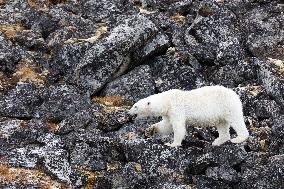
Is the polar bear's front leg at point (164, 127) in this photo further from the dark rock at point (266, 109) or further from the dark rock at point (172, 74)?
the dark rock at point (172, 74)

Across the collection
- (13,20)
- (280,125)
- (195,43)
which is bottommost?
(13,20)

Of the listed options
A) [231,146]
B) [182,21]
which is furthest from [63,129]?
[182,21]

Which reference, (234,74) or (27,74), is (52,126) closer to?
(27,74)

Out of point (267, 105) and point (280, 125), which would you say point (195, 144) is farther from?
point (267, 105)

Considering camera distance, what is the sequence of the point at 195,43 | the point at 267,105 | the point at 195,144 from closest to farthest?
the point at 195,144
the point at 267,105
the point at 195,43

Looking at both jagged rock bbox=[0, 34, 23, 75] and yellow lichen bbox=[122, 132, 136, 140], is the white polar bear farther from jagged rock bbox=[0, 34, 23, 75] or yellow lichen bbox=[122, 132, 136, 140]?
jagged rock bbox=[0, 34, 23, 75]

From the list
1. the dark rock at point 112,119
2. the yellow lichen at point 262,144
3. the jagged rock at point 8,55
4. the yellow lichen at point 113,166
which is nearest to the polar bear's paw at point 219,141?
the yellow lichen at point 262,144

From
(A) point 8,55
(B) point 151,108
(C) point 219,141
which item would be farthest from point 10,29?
(C) point 219,141
